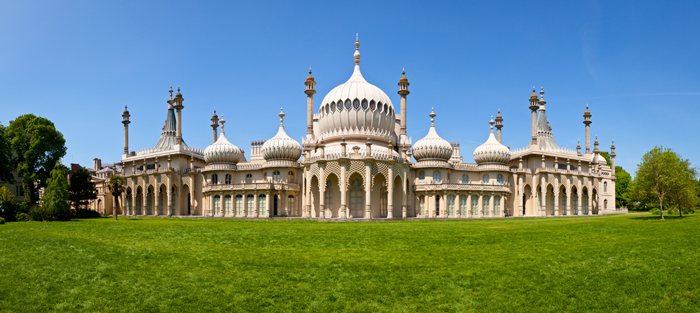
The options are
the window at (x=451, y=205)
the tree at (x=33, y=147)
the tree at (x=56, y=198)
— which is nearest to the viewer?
the tree at (x=56, y=198)

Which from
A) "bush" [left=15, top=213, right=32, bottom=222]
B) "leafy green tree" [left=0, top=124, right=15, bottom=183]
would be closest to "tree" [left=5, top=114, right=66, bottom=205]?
"leafy green tree" [left=0, top=124, right=15, bottom=183]

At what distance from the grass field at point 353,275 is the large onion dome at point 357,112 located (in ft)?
108

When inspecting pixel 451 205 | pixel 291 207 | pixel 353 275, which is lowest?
pixel 353 275

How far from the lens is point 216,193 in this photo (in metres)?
61.0

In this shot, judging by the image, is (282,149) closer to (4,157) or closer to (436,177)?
(436,177)

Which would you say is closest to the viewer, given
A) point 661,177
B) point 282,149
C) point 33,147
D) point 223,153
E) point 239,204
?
point 661,177

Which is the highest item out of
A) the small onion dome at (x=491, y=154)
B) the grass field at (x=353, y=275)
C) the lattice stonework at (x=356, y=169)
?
the small onion dome at (x=491, y=154)

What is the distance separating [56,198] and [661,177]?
54.6 metres

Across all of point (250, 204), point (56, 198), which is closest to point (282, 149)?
point (250, 204)

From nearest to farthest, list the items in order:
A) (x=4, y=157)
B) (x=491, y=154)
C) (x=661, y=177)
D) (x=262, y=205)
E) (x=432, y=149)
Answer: (x=661, y=177), (x=4, y=157), (x=432, y=149), (x=262, y=205), (x=491, y=154)

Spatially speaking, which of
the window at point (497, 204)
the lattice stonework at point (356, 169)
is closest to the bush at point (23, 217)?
the lattice stonework at point (356, 169)

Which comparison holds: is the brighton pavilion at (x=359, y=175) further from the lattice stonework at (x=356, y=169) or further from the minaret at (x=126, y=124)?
the minaret at (x=126, y=124)

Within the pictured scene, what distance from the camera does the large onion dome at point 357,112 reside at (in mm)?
56688

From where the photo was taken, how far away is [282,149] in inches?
2370
